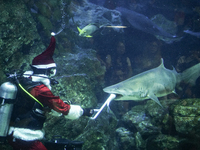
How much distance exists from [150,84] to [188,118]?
1435 mm

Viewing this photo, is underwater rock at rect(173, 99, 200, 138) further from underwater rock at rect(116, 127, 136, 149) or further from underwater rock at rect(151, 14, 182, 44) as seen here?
underwater rock at rect(151, 14, 182, 44)

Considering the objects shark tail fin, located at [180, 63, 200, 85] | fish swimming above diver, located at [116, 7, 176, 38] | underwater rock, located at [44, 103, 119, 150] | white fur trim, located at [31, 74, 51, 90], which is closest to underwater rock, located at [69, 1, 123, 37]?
fish swimming above diver, located at [116, 7, 176, 38]

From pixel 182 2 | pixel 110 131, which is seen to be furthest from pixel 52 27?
pixel 182 2

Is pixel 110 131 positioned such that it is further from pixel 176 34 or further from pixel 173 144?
pixel 176 34

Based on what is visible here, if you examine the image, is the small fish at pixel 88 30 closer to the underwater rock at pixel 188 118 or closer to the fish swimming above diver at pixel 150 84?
the fish swimming above diver at pixel 150 84

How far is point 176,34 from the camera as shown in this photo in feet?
29.5

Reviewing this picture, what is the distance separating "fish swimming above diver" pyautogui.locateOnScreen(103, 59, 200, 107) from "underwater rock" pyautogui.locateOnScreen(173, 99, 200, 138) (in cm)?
82

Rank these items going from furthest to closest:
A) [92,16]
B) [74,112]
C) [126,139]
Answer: [92,16] → [126,139] → [74,112]

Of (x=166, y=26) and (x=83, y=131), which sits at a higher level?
(x=166, y=26)

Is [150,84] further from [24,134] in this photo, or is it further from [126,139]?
[24,134]

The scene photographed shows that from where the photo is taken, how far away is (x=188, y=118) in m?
3.59

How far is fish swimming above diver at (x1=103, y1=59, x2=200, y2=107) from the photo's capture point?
3535 mm

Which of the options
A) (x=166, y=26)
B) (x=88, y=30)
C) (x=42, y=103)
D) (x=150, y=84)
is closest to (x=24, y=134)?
(x=42, y=103)

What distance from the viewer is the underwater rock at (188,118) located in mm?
3467
